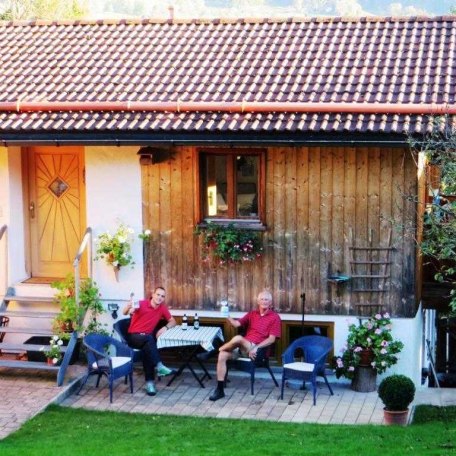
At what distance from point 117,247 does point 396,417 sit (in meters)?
4.73

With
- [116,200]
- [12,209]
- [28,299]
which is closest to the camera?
[116,200]

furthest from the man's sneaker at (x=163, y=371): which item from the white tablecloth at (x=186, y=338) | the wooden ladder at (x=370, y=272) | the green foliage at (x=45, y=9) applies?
the green foliage at (x=45, y=9)

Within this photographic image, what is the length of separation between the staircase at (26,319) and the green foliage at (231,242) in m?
2.30

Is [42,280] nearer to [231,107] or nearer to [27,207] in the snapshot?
[27,207]

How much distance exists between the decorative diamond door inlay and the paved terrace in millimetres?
2865

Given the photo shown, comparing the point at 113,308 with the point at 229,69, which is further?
the point at 229,69

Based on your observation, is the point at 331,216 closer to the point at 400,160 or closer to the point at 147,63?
the point at 400,160

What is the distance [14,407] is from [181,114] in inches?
179

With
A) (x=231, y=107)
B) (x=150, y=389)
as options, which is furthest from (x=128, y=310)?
(x=231, y=107)

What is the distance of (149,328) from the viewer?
13.4 meters

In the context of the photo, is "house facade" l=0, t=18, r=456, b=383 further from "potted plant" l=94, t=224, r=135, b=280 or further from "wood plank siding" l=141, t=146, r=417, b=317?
"potted plant" l=94, t=224, r=135, b=280

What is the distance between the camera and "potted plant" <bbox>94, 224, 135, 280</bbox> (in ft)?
46.2

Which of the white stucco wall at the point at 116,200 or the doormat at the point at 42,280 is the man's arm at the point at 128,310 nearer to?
the white stucco wall at the point at 116,200

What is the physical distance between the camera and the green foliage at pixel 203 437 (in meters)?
10.2
